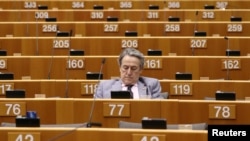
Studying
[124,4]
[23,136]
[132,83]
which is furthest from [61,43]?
[23,136]

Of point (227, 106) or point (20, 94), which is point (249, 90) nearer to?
point (227, 106)

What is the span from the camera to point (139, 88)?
4.92 m

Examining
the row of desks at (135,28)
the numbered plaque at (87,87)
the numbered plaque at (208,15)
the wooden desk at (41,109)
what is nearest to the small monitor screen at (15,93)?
the wooden desk at (41,109)

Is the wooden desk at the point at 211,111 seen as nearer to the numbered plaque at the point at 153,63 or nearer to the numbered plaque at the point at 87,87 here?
the numbered plaque at the point at 87,87

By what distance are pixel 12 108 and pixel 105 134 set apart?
1543 millimetres

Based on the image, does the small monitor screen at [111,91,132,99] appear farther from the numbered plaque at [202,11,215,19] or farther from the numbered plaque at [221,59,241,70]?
the numbered plaque at [202,11,215,19]

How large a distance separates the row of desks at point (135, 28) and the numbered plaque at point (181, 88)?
9.50 feet

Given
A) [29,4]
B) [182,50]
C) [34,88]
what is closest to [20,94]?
[34,88]

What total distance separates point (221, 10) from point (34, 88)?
4735 mm

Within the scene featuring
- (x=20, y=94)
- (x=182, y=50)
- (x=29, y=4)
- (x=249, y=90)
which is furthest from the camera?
(x=29, y=4)

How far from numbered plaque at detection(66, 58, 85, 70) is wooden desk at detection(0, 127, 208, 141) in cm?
325

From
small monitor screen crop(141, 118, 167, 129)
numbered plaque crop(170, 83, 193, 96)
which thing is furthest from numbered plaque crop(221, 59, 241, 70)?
small monitor screen crop(141, 118, 167, 129)

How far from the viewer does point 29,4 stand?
1066 centimetres

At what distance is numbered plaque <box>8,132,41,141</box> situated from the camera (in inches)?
125
